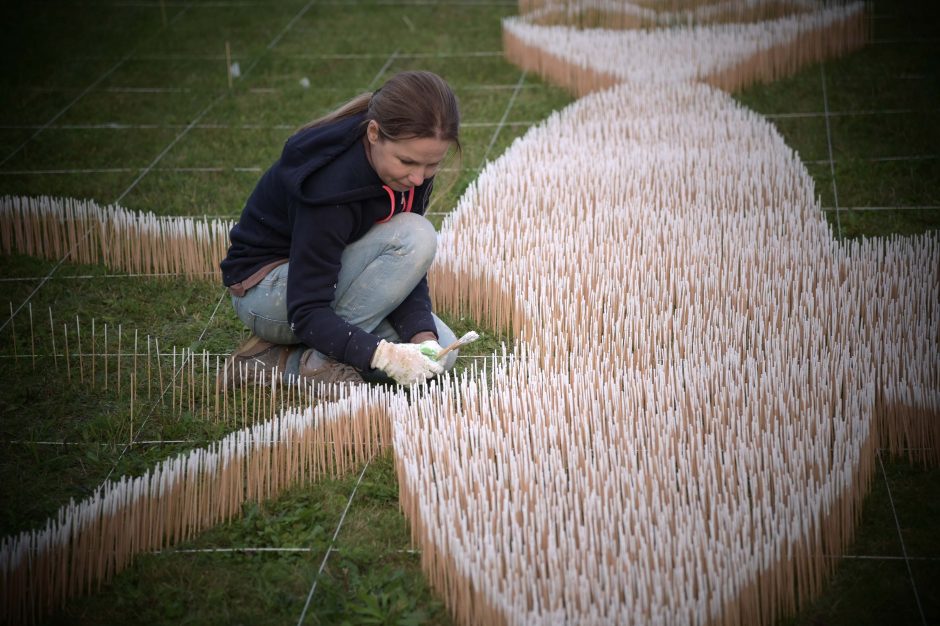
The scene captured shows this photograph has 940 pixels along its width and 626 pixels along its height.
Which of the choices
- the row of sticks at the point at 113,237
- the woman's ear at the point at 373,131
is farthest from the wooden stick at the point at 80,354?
the woman's ear at the point at 373,131

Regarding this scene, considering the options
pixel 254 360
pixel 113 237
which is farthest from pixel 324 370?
pixel 113 237

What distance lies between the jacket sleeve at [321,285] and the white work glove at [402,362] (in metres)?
0.03

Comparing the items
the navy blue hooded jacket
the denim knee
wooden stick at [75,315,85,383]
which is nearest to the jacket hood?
the navy blue hooded jacket

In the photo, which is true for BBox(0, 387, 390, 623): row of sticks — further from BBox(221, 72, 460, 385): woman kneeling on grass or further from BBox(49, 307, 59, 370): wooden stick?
BBox(49, 307, 59, 370): wooden stick

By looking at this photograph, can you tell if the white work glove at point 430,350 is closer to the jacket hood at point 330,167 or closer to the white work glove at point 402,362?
the white work glove at point 402,362

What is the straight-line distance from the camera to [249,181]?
561cm

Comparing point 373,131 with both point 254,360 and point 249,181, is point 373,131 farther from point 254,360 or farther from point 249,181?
point 249,181

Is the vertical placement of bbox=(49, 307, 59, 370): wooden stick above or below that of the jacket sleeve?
below

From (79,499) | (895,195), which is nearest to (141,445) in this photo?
(79,499)

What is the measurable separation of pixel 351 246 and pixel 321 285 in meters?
0.26

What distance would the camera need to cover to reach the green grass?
271cm

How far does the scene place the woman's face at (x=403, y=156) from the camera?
10.4ft

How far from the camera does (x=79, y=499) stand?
121 inches

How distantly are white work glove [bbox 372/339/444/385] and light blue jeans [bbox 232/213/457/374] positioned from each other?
229mm
